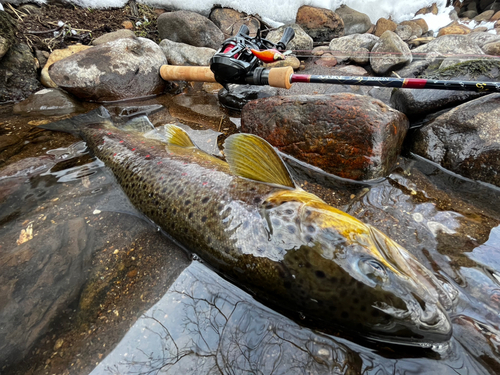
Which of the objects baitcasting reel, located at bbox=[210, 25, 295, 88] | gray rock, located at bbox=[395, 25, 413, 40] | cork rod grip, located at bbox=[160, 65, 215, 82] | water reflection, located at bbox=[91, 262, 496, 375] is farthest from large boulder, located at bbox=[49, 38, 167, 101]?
gray rock, located at bbox=[395, 25, 413, 40]

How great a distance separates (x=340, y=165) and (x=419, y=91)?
184 centimetres

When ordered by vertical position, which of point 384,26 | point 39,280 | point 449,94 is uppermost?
point 384,26

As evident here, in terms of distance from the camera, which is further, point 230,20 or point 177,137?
point 230,20

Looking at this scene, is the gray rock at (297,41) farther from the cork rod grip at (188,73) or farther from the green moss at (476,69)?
the green moss at (476,69)

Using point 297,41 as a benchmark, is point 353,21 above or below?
above

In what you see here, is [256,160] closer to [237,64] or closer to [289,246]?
[289,246]

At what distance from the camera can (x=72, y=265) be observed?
2393 mm

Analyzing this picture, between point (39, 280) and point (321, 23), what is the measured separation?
12.3 m

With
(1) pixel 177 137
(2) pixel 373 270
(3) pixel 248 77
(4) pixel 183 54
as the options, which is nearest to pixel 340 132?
(3) pixel 248 77

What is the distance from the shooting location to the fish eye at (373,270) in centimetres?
158

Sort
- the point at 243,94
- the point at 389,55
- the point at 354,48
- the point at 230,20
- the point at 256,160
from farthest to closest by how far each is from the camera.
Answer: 1. the point at 230,20
2. the point at 354,48
3. the point at 389,55
4. the point at 243,94
5. the point at 256,160

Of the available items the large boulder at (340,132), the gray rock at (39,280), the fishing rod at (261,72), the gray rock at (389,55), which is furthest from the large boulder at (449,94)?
the gray rock at (39,280)

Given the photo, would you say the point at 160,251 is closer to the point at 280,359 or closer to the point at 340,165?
the point at 280,359

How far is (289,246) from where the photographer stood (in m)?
1.82
